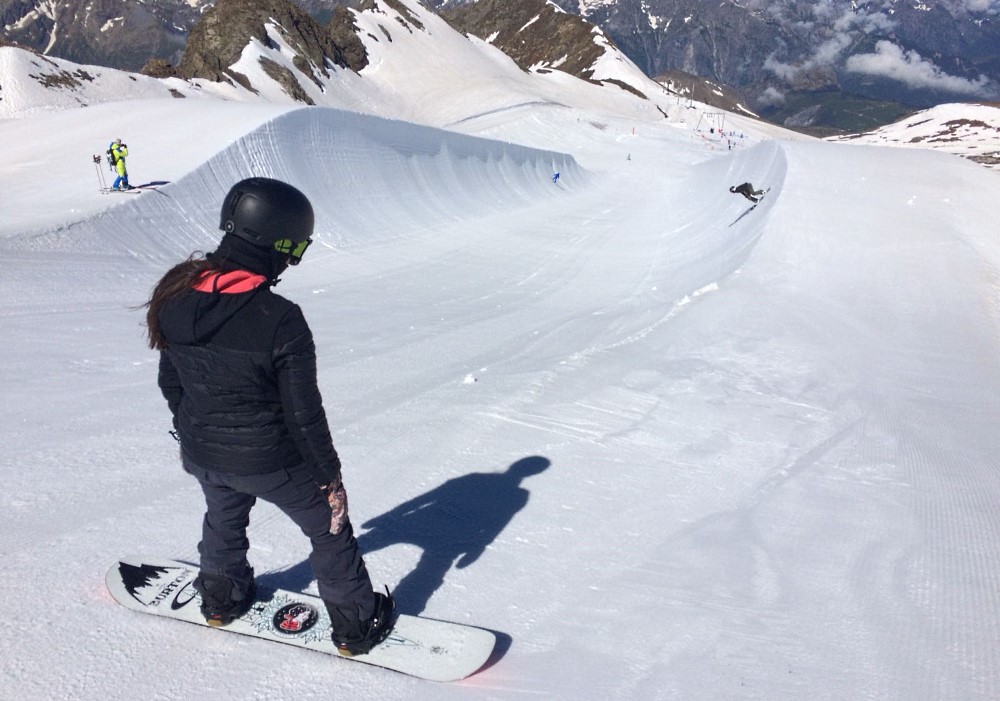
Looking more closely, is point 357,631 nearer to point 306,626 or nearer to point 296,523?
point 306,626

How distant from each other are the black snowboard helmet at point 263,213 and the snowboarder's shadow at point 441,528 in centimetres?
166

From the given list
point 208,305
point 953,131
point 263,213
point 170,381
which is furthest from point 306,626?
point 953,131

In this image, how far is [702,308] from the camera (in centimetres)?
827

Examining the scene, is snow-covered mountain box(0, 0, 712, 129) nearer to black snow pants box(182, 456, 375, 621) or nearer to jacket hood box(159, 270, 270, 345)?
black snow pants box(182, 456, 375, 621)

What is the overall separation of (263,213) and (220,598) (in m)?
1.55

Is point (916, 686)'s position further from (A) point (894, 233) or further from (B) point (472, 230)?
(B) point (472, 230)

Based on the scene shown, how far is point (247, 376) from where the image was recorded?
2.12 meters

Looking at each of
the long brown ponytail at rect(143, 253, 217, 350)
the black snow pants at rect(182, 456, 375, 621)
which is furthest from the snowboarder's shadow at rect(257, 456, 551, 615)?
the long brown ponytail at rect(143, 253, 217, 350)

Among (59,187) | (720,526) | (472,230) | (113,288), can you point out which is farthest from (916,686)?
(472,230)

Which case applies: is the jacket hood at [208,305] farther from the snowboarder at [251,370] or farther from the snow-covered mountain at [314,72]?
the snow-covered mountain at [314,72]

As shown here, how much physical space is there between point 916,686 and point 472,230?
13885 millimetres

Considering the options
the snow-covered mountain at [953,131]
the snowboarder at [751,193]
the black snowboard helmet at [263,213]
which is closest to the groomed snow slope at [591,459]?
the snowboarder at [751,193]

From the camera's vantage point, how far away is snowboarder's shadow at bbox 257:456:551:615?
10.2 ft

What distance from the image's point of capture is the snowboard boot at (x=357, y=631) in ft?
8.36
